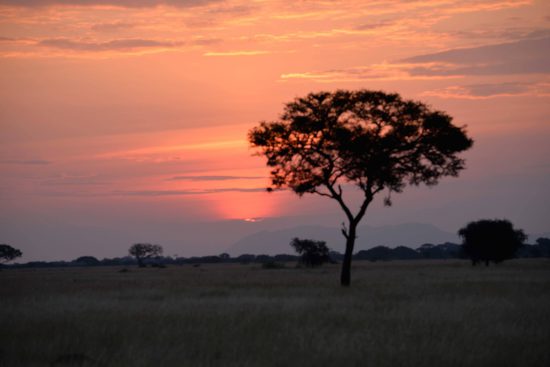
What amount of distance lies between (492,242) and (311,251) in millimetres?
22629

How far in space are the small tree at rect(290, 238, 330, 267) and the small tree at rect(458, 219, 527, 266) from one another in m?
17.9

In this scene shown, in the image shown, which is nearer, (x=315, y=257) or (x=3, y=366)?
(x=3, y=366)

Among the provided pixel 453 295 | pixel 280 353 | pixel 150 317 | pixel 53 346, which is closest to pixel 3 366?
pixel 53 346

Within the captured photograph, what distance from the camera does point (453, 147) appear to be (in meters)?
41.4

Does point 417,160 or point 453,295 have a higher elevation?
point 417,160

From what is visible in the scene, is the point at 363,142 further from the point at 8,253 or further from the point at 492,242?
the point at 8,253

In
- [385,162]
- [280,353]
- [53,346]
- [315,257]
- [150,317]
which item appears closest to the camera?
[280,353]

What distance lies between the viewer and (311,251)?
311ft

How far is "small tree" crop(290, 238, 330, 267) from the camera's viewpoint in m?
94.2

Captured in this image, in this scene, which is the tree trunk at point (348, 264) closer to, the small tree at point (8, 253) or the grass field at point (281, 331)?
the grass field at point (281, 331)

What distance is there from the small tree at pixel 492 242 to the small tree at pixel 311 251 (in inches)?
704

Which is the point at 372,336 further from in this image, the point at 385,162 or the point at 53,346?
the point at 385,162

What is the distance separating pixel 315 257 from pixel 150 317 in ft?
241

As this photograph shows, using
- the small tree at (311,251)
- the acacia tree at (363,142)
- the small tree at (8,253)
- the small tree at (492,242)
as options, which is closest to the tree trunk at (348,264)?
the acacia tree at (363,142)
